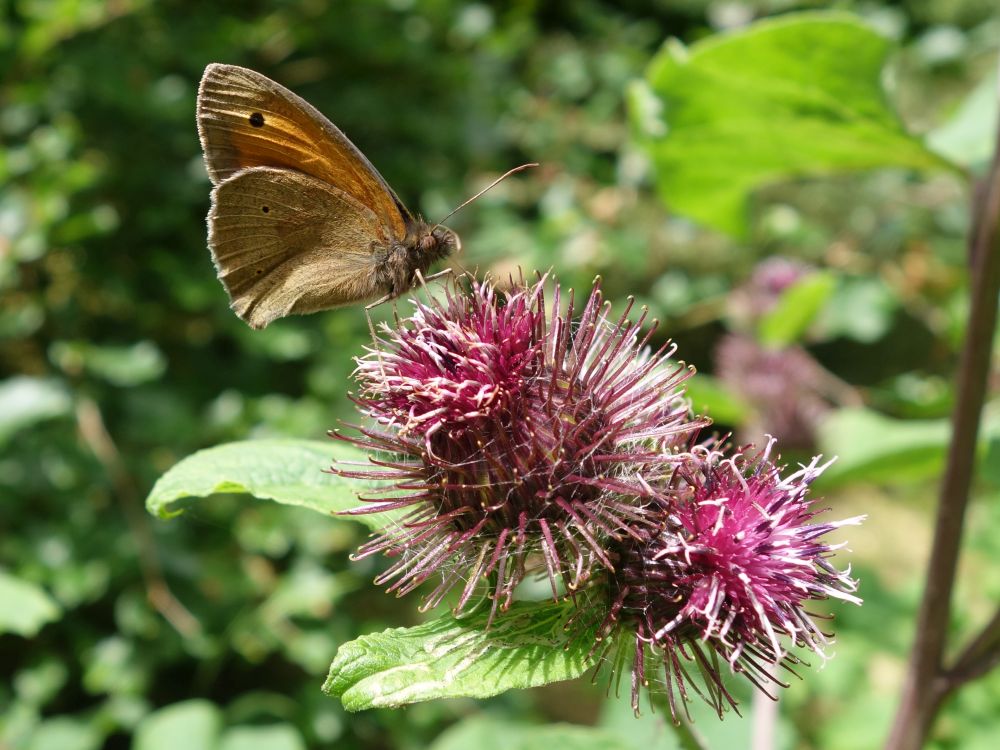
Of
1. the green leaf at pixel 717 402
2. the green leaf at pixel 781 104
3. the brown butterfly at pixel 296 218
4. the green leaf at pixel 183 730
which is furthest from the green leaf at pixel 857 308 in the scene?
the green leaf at pixel 183 730

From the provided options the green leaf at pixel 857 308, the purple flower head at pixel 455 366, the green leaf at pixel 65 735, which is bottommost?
the green leaf at pixel 65 735

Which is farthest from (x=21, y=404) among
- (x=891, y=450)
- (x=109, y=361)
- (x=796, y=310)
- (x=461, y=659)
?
(x=796, y=310)

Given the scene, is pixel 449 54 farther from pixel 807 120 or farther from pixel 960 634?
pixel 960 634

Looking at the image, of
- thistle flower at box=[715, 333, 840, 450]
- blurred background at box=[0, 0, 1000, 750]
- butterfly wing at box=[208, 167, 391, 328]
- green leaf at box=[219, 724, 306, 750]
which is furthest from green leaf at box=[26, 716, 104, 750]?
thistle flower at box=[715, 333, 840, 450]

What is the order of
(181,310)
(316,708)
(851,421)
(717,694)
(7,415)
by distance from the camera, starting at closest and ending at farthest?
(717,694) → (7,415) → (851,421) → (316,708) → (181,310)

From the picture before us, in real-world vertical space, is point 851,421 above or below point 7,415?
below

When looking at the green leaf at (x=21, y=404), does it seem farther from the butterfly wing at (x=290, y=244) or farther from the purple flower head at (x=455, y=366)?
the purple flower head at (x=455, y=366)

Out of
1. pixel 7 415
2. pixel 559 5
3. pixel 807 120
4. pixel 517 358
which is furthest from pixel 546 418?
pixel 559 5

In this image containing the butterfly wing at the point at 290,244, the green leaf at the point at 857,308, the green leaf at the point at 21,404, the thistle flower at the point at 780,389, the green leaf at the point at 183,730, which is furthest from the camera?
the green leaf at the point at 857,308
